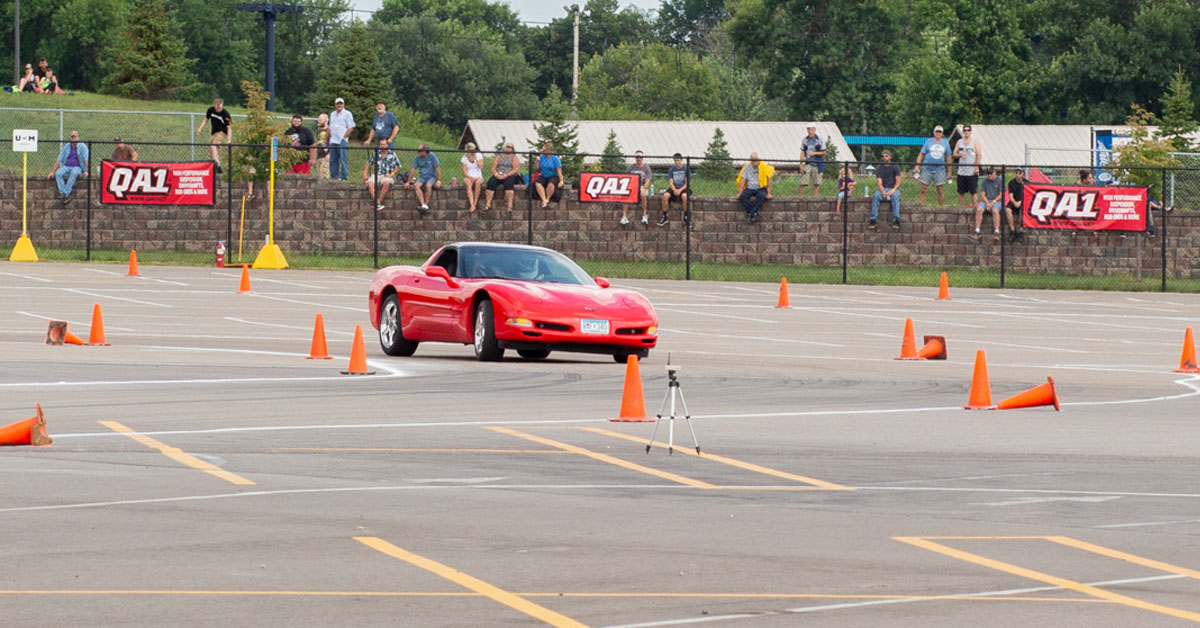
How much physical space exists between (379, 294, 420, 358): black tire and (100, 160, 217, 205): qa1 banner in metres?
18.4

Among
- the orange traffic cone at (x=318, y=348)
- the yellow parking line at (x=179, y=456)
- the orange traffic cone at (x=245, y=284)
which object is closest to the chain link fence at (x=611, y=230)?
the orange traffic cone at (x=245, y=284)

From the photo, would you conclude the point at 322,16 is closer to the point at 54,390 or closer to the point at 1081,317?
the point at 1081,317

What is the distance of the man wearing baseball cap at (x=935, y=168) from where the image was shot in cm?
3786

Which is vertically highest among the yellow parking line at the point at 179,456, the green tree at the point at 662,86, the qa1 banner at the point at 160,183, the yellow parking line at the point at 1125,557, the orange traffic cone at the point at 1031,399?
the green tree at the point at 662,86

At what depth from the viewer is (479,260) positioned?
63.8ft

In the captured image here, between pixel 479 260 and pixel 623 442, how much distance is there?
289 inches

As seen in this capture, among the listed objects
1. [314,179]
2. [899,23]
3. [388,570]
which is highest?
[899,23]

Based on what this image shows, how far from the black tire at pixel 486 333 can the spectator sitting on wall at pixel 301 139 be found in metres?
19.9

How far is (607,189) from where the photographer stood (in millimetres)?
38000

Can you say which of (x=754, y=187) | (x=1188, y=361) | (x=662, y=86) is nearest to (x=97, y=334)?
(x=1188, y=361)

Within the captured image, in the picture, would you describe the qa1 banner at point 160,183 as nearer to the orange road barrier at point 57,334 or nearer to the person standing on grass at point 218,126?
the person standing on grass at point 218,126

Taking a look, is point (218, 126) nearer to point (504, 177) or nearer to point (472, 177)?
point (472, 177)

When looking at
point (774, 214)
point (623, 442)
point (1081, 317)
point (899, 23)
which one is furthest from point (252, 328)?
point (899, 23)

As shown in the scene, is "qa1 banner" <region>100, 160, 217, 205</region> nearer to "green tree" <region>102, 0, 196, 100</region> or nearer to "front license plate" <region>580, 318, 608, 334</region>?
"front license plate" <region>580, 318, 608, 334</region>
